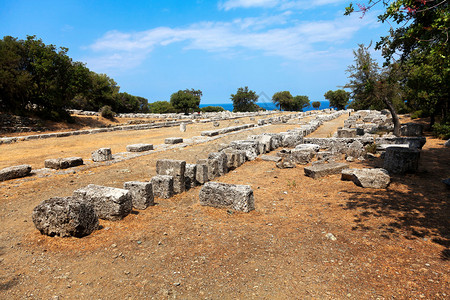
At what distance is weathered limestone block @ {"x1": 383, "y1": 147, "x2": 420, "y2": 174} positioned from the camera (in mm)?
8133

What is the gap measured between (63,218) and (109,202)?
3.28 ft

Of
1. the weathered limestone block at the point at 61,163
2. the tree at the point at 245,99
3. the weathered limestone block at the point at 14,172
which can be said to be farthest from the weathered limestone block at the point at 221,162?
the tree at the point at 245,99

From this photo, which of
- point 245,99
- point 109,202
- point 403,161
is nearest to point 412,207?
point 403,161

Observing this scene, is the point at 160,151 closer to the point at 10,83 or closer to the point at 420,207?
the point at 420,207

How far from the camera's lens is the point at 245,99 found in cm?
7175

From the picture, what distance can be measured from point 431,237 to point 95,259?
6.04m

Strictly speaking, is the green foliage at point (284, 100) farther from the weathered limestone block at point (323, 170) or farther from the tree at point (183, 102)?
the weathered limestone block at point (323, 170)

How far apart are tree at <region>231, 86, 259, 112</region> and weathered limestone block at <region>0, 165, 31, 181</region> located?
210ft

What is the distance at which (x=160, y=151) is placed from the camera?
14.4 metres

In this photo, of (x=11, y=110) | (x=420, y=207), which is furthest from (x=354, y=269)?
(x=11, y=110)

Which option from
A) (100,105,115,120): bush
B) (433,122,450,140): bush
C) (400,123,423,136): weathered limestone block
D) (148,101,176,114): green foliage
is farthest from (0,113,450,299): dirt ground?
(148,101,176,114): green foliage

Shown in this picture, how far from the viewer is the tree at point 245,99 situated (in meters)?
71.2

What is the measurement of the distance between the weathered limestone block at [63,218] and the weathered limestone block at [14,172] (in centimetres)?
561

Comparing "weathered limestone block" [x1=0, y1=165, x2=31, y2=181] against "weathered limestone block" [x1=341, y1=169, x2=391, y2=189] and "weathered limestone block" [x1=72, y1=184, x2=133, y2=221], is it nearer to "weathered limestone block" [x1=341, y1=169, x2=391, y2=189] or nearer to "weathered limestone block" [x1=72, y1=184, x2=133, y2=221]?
"weathered limestone block" [x1=72, y1=184, x2=133, y2=221]
